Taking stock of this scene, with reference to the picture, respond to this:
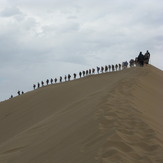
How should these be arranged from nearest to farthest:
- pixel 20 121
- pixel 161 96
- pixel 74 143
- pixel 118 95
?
pixel 74 143, pixel 118 95, pixel 161 96, pixel 20 121

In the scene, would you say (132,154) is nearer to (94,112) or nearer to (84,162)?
(84,162)

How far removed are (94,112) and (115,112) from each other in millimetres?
772

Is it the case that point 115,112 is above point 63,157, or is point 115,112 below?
above

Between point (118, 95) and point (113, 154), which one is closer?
point (113, 154)

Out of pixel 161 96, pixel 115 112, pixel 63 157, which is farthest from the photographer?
pixel 161 96

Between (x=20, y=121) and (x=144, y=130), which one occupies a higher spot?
(x=144, y=130)

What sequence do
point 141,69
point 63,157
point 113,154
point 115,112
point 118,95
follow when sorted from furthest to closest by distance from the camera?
1. point 141,69
2. point 118,95
3. point 115,112
4. point 63,157
5. point 113,154

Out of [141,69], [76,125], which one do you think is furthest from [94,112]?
[141,69]

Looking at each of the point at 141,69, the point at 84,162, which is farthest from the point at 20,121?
the point at 84,162

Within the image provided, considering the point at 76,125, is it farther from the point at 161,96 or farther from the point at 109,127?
the point at 161,96

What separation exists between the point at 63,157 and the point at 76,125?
1897 mm

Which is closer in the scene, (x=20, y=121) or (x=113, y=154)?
(x=113, y=154)

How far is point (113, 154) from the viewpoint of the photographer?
18.4ft

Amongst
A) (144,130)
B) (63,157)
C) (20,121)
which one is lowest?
(20,121)
